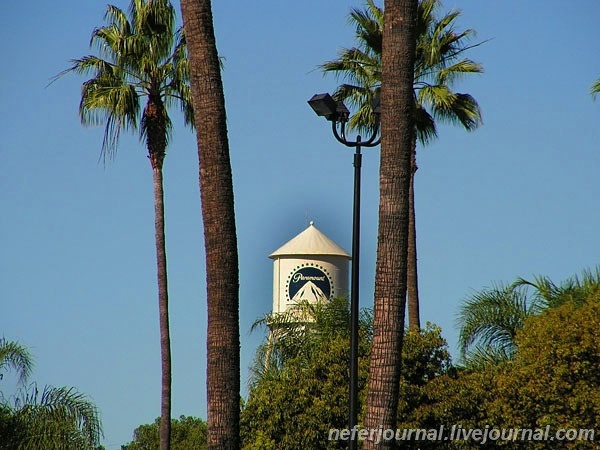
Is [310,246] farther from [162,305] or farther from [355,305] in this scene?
[355,305]

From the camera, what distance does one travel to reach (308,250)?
47281 millimetres

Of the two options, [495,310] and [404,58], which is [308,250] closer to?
[495,310]

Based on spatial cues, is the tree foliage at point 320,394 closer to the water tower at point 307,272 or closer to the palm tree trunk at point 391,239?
the palm tree trunk at point 391,239

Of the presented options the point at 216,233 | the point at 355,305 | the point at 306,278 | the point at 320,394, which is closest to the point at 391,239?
the point at 355,305

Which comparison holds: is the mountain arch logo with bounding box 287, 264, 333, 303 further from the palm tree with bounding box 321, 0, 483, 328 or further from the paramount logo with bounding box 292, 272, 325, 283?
the palm tree with bounding box 321, 0, 483, 328

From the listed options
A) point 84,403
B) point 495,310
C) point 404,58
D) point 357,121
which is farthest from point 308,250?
point 404,58

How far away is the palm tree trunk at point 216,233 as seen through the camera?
39.3 feet

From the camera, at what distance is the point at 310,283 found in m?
47.2

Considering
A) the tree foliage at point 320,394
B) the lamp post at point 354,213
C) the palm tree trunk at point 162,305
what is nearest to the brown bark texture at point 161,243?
the palm tree trunk at point 162,305

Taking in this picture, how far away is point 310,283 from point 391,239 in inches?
1356

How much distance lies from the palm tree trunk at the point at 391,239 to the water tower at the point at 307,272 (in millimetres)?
33848

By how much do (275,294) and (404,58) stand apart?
34.9 metres

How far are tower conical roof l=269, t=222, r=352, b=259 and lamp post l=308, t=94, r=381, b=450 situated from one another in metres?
31.0

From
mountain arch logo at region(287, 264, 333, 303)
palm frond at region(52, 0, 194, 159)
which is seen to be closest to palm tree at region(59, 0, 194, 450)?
palm frond at region(52, 0, 194, 159)
